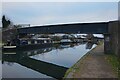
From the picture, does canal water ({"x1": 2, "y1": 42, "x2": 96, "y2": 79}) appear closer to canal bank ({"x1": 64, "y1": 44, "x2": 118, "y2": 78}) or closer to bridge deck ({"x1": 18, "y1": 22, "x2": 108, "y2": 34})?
canal bank ({"x1": 64, "y1": 44, "x2": 118, "y2": 78})

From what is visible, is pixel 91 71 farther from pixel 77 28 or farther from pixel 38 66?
pixel 77 28

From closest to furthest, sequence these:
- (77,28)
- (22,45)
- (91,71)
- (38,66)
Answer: (91,71) < (38,66) < (77,28) < (22,45)

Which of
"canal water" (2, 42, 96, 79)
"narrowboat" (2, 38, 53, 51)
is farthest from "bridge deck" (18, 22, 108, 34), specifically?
"narrowboat" (2, 38, 53, 51)

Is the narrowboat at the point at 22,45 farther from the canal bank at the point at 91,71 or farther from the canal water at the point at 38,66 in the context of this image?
the canal bank at the point at 91,71

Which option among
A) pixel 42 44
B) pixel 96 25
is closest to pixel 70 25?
pixel 96 25

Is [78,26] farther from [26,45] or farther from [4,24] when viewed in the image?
[4,24]

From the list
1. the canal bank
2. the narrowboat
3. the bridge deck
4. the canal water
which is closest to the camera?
the canal bank

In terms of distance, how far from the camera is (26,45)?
66.8 meters

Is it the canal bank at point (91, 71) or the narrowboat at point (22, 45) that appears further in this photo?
the narrowboat at point (22, 45)

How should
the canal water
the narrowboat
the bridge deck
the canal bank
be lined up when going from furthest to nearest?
the narrowboat
the bridge deck
the canal water
the canal bank

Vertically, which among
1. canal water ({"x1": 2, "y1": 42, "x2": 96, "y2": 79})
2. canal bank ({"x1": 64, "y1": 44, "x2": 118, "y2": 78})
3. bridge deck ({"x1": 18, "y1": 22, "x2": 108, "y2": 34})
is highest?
bridge deck ({"x1": 18, "y1": 22, "x2": 108, "y2": 34})

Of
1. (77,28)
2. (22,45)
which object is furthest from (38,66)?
(22,45)

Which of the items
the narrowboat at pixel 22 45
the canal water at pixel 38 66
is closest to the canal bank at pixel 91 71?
the canal water at pixel 38 66

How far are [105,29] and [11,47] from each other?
28725 mm
